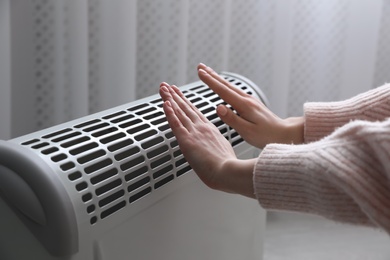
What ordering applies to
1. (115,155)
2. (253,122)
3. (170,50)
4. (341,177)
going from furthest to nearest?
1. (170,50)
2. (253,122)
3. (115,155)
4. (341,177)

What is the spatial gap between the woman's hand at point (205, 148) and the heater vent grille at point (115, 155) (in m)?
0.02

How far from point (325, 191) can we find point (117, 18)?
28.2 inches

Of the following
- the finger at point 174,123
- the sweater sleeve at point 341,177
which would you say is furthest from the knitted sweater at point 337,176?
the finger at point 174,123

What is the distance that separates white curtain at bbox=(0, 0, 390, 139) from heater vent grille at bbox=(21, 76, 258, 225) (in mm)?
384

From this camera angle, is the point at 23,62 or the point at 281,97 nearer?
the point at 23,62

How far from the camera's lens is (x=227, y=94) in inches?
39.0

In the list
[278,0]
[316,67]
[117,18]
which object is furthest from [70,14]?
[316,67]

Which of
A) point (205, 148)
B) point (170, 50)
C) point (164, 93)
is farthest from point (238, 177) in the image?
point (170, 50)

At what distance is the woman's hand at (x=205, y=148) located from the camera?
792 mm

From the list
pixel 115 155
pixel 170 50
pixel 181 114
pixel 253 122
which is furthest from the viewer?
Answer: pixel 170 50

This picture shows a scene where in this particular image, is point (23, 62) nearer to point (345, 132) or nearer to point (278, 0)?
point (278, 0)

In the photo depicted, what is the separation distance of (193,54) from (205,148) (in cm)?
62

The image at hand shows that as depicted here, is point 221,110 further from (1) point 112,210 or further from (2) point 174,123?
(1) point 112,210

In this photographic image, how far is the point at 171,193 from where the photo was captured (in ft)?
2.78
